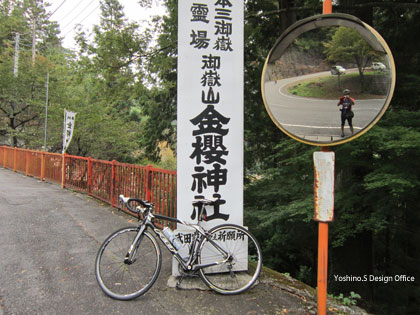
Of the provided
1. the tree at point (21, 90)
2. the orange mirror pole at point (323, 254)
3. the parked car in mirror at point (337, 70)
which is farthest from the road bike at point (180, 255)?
the tree at point (21, 90)

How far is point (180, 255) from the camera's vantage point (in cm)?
350

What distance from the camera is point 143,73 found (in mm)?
9977

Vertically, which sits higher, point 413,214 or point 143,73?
point 143,73

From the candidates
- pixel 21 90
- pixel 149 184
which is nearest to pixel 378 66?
pixel 149 184

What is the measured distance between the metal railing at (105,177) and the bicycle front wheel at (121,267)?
1.81m

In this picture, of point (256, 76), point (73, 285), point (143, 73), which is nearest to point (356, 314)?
point (73, 285)

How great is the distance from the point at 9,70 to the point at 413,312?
78.7 feet

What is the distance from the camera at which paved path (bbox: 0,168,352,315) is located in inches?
120

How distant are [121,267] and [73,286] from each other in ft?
1.92

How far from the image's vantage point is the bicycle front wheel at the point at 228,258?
11.4 ft

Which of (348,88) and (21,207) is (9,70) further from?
(348,88)

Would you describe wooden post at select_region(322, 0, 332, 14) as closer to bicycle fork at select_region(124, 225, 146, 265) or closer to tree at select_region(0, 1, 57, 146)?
bicycle fork at select_region(124, 225, 146, 265)

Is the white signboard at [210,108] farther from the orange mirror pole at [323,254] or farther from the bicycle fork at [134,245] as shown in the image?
the orange mirror pole at [323,254]

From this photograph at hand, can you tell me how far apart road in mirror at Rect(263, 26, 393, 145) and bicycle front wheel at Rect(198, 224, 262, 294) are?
1.56 metres
